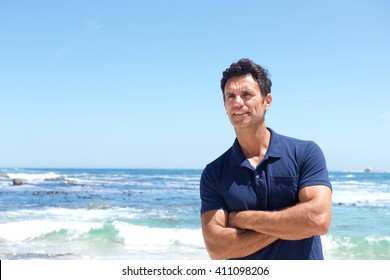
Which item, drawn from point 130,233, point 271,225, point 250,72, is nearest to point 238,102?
point 250,72

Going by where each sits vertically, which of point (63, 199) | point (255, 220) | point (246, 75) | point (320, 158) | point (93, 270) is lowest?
point (63, 199)

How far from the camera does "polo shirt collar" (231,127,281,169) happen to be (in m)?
2.53

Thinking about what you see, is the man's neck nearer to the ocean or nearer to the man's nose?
the man's nose

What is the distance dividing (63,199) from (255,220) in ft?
83.6

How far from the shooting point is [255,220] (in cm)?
247

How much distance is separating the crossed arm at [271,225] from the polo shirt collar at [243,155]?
0.27 metres

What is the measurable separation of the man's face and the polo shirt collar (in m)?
0.13

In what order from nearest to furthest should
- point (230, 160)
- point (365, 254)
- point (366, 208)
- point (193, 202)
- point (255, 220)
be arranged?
point (255, 220) < point (230, 160) < point (365, 254) < point (366, 208) < point (193, 202)

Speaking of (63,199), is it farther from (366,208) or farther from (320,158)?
(320,158)

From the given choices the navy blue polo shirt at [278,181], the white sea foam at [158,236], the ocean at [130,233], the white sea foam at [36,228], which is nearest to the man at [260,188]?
the navy blue polo shirt at [278,181]

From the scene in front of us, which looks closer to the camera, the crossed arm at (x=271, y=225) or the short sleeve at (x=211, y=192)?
the crossed arm at (x=271, y=225)

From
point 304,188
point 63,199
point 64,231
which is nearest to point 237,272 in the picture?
point 304,188

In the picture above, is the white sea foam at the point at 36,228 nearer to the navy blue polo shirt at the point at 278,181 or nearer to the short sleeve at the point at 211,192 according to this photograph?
the short sleeve at the point at 211,192

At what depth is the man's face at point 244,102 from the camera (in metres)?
2.56
